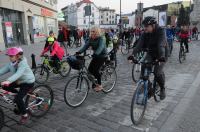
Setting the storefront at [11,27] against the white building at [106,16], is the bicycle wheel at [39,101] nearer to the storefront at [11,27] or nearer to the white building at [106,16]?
the storefront at [11,27]

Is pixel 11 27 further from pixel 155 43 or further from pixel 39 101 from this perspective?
pixel 155 43

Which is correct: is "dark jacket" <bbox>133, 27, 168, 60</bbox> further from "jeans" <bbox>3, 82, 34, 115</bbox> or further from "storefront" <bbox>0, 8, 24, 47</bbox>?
"storefront" <bbox>0, 8, 24, 47</bbox>

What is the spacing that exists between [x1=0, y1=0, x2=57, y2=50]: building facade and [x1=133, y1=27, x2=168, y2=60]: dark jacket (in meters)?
15.7

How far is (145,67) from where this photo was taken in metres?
4.82

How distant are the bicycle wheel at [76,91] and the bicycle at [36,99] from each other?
17.4 inches

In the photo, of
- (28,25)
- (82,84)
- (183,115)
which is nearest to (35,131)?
(82,84)

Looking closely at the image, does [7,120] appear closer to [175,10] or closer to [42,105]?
[42,105]

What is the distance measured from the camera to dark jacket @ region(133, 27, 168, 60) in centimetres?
493

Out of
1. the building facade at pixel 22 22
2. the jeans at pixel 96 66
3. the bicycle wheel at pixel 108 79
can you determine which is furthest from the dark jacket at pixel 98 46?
the building facade at pixel 22 22

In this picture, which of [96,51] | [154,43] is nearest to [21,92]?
[96,51]

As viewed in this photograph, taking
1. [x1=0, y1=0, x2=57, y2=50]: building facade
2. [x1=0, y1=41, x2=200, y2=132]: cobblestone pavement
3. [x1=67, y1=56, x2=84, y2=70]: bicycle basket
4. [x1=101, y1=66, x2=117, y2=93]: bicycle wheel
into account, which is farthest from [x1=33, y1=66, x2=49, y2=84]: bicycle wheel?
[x1=0, y1=0, x2=57, y2=50]: building facade

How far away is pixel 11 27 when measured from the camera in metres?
21.9

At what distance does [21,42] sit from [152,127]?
22278 millimetres

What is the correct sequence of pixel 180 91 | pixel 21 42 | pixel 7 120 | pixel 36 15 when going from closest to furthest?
1. pixel 7 120
2. pixel 180 91
3. pixel 21 42
4. pixel 36 15
